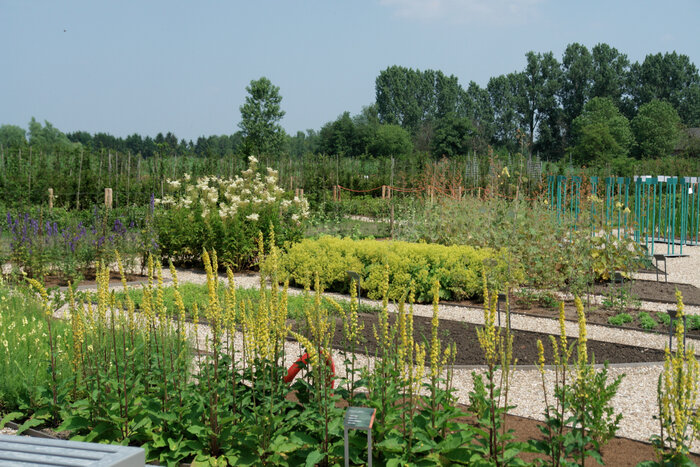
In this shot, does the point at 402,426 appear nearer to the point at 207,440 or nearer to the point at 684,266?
the point at 207,440

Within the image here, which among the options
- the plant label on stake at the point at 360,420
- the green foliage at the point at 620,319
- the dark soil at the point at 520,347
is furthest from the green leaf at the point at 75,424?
the green foliage at the point at 620,319

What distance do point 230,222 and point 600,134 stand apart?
4104 centimetres

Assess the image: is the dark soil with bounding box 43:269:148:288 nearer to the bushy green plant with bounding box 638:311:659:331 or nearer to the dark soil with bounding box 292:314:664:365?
the dark soil with bounding box 292:314:664:365

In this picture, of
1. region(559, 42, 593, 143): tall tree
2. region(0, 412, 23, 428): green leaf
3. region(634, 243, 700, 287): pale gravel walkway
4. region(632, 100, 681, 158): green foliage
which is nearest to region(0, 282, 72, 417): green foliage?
region(0, 412, 23, 428): green leaf

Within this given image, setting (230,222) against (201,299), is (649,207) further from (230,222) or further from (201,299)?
(201,299)

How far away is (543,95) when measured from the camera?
210ft

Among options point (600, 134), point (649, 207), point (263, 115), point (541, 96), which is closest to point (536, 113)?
point (541, 96)

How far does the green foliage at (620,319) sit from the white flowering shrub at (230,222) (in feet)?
17.5

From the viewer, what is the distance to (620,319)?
659 cm

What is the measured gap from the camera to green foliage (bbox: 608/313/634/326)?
6551 millimetres

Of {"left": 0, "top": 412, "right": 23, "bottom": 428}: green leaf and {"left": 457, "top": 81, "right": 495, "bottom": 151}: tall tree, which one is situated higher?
{"left": 457, "top": 81, "right": 495, "bottom": 151}: tall tree

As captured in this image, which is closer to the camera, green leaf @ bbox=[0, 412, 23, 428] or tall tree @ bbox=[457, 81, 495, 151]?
green leaf @ bbox=[0, 412, 23, 428]

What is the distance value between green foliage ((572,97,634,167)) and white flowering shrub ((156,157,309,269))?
29079 mm

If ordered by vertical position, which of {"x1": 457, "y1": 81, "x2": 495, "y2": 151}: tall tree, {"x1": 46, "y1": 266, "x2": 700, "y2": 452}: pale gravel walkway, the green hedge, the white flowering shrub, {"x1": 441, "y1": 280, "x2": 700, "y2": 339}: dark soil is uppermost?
{"x1": 457, "y1": 81, "x2": 495, "y2": 151}: tall tree
